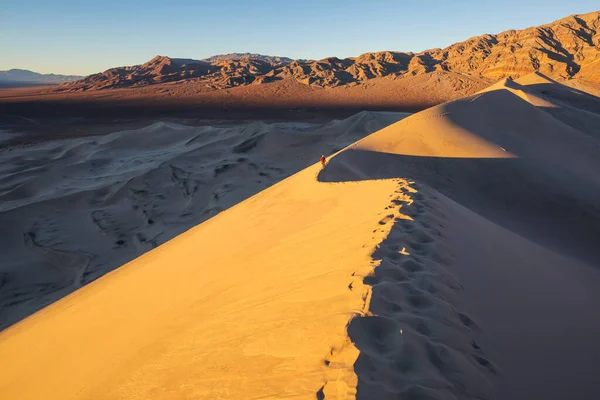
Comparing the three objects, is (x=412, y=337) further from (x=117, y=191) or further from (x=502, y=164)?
(x=117, y=191)

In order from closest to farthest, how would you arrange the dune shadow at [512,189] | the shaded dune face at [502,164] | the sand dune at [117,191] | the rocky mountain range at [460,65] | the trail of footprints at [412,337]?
the trail of footprints at [412,337]
the dune shadow at [512,189]
the shaded dune face at [502,164]
the sand dune at [117,191]
the rocky mountain range at [460,65]

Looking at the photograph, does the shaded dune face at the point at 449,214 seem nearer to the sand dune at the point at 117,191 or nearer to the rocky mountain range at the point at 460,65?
the sand dune at the point at 117,191

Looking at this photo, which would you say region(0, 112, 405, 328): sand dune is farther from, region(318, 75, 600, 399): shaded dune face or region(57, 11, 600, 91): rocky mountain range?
region(57, 11, 600, 91): rocky mountain range

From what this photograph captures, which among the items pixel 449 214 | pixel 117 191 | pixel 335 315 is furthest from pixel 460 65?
pixel 335 315

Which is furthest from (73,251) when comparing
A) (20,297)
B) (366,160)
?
(366,160)

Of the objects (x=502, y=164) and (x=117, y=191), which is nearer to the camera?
(x=502, y=164)

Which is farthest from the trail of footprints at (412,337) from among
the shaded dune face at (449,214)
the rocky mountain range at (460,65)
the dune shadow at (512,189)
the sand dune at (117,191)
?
the rocky mountain range at (460,65)
